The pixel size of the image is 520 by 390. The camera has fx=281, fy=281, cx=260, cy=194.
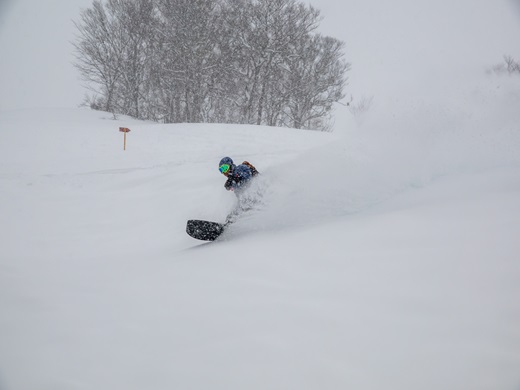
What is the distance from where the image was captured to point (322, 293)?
5.72 ft

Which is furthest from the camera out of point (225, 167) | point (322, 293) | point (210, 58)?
point (210, 58)

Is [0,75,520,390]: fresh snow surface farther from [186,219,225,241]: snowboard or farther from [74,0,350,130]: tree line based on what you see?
[74,0,350,130]: tree line

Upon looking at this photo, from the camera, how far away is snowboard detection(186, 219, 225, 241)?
171 inches

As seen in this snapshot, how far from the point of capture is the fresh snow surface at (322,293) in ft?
4.09

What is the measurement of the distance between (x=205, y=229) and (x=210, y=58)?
16711 mm

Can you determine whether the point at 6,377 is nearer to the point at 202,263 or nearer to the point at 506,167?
the point at 202,263

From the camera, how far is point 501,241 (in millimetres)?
1842

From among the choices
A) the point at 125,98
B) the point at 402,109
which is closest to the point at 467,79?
the point at 402,109

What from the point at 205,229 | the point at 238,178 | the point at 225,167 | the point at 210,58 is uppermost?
the point at 210,58

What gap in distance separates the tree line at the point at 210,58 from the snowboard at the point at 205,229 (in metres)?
15.3

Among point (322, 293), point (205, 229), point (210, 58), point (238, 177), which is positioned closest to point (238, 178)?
point (238, 177)

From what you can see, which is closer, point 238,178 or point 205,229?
point 205,229

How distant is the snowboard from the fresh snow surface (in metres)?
0.22

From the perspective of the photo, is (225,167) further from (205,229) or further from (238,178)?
(205,229)
